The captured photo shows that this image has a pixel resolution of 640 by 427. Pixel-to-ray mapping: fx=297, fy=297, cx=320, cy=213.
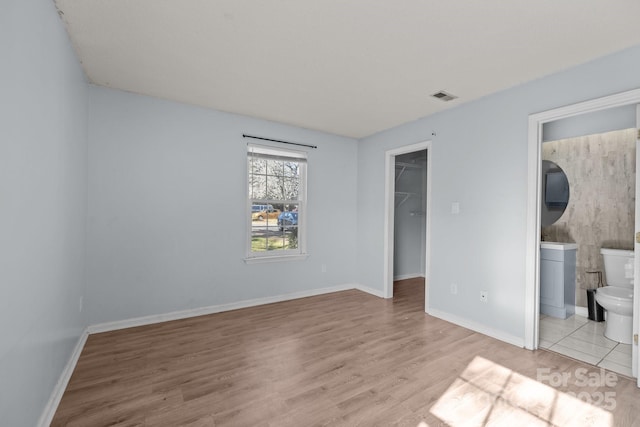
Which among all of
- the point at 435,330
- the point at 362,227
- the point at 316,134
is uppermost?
the point at 316,134

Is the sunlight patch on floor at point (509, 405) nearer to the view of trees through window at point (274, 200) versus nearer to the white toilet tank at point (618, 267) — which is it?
the white toilet tank at point (618, 267)

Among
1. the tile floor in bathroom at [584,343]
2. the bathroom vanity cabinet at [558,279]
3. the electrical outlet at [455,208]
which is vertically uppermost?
the electrical outlet at [455,208]

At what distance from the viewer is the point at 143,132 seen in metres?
3.28

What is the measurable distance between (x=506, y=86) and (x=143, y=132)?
3824mm

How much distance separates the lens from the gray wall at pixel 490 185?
257 cm

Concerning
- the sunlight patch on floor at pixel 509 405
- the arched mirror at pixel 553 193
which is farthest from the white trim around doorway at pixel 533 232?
the arched mirror at pixel 553 193

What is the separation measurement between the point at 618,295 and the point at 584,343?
56 centimetres

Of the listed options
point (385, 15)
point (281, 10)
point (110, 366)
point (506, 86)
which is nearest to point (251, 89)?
point (281, 10)

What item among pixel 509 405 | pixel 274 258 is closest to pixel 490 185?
pixel 509 405

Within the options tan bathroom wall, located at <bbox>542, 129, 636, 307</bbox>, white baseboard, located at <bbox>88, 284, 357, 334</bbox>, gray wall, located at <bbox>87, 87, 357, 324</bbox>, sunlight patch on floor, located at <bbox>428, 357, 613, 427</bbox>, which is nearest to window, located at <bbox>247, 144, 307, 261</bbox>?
gray wall, located at <bbox>87, 87, 357, 324</bbox>

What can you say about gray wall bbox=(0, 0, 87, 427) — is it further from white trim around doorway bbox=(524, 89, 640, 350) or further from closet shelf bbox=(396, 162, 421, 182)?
closet shelf bbox=(396, 162, 421, 182)

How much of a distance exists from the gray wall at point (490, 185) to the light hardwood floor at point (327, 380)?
0.44m

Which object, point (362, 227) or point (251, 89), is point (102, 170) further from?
point (362, 227)

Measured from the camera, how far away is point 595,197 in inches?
142
